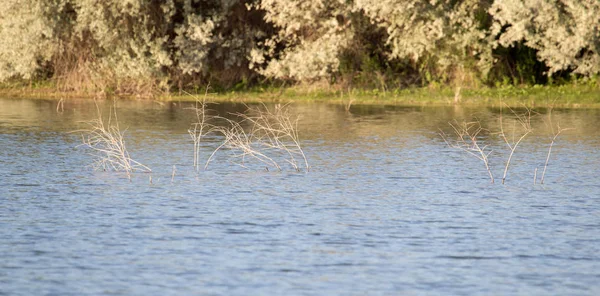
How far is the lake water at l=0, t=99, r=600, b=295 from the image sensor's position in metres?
11.2

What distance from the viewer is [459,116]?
32.1 metres

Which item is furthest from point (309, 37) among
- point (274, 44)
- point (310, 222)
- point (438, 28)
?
point (310, 222)

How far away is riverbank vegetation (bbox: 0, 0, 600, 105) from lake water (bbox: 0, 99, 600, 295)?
1100 cm

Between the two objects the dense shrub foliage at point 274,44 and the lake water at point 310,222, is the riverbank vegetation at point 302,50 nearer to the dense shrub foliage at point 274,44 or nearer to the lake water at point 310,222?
the dense shrub foliage at point 274,44

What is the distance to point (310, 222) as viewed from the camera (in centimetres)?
1465

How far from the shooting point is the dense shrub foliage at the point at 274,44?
3634 cm

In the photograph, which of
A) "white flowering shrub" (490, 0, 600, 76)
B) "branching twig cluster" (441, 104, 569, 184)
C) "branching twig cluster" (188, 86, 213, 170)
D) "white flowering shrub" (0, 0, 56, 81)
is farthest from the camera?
"white flowering shrub" (0, 0, 56, 81)

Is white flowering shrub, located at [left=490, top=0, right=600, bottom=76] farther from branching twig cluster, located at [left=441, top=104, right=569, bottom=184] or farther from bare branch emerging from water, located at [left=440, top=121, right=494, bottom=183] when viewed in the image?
bare branch emerging from water, located at [left=440, top=121, right=494, bottom=183]

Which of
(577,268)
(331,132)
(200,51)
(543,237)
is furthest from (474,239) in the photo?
(200,51)

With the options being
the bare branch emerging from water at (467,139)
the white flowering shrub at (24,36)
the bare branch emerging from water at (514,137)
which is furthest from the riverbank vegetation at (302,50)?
the bare branch emerging from water at (514,137)

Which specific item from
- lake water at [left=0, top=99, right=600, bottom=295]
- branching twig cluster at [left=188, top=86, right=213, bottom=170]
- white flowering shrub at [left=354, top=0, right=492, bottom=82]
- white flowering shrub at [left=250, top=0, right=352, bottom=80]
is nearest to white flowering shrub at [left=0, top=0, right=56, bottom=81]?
white flowering shrub at [left=250, top=0, right=352, bottom=80]

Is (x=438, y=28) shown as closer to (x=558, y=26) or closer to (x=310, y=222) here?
(x=558, y=26)

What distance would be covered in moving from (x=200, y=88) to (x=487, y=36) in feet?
37.3

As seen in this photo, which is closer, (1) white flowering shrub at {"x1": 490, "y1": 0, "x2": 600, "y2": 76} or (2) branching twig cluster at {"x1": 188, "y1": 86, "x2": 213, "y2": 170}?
(2) branching twig cluster at {"x1": 188, "y1": 86, "x2": 213, "y2": 170}
